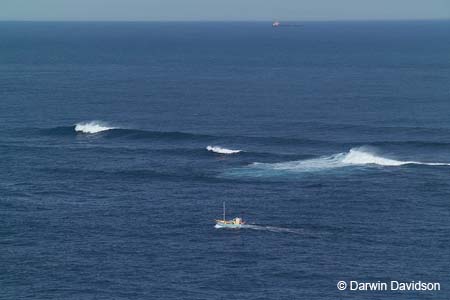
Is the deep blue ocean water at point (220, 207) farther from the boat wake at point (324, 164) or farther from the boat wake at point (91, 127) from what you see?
the boat wake at point (91, 127)

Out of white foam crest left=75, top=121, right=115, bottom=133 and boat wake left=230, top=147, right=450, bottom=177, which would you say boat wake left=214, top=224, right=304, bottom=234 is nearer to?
boat wake left=230, top=147, right=450, bottom=177

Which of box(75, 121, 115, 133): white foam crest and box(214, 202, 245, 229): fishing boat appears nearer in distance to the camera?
box(214, 202, 245, 229): fishing boat

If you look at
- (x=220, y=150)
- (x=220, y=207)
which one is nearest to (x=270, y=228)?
(x=220, y=207)

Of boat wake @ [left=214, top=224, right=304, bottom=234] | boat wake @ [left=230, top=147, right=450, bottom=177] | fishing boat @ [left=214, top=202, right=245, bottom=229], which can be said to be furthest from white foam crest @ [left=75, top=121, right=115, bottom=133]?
boat wake @ [left=214, top=224, right=304, bottom=234]

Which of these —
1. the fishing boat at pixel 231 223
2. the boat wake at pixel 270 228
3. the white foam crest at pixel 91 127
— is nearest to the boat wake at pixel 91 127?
the white foam crest at pixel 91 127

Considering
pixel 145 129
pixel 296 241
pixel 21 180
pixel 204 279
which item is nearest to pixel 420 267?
pixel 296 241

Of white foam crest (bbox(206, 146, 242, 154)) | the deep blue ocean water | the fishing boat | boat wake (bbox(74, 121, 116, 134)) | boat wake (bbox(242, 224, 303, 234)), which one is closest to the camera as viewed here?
the deep blue ocean water

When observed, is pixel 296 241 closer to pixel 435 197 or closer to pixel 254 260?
pixel 254 260
